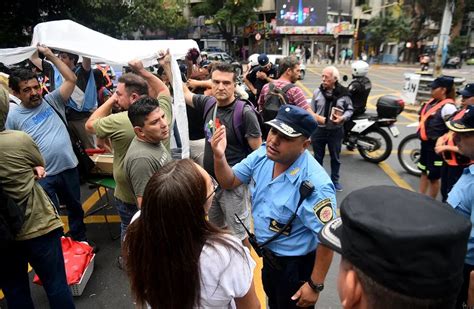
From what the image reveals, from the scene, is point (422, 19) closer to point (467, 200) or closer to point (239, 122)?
point (239, 122)

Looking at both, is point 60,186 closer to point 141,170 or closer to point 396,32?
point 141,170

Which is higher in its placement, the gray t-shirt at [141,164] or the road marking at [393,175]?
the gray t-shirt at [141,164]

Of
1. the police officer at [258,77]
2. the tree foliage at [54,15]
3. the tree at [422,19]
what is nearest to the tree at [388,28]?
the tree at [422,19]

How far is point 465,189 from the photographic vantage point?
6.31 feet

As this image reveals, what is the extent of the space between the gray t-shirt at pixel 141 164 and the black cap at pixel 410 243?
1772mm

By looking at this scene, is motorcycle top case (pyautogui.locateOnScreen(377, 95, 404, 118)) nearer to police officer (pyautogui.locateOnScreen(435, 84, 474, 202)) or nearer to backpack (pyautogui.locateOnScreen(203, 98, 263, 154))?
police officer (pyautogui.locateOnScreen(435, 84, 474, 202))

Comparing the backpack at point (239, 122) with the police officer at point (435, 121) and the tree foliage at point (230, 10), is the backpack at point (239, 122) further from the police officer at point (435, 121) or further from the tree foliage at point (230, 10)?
the tree foliage at point (230, 10)

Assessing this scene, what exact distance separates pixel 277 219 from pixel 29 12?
14.2m

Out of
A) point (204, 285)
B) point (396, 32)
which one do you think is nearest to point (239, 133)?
point (204, 285)

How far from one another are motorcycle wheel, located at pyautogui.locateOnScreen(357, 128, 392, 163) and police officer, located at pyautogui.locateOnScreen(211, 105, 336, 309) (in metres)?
4.60

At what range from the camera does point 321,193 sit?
6.03ft

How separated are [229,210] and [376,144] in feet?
13.9

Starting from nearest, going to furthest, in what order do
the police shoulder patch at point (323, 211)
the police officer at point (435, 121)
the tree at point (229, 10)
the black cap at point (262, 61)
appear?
the police shoulder patch at point (323, 211), the police officer at point (435, 121), the black cap at point (262, 61), the tree at point (229, 10)

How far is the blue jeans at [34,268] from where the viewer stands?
2150mm
